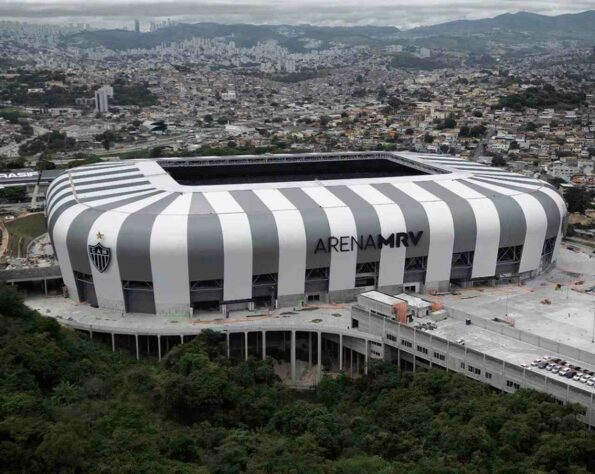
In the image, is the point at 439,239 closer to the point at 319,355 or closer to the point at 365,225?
the point at 365,225

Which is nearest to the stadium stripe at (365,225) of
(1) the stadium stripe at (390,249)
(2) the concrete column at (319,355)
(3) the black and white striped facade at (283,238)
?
(3) the black and white striped facade at (283,238)

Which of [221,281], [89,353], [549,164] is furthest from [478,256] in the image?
[549,164]

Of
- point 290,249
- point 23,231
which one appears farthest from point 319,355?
point 23,231

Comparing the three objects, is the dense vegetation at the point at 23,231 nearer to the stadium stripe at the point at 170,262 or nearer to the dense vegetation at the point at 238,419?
the stadium stripe at the point at 170,262

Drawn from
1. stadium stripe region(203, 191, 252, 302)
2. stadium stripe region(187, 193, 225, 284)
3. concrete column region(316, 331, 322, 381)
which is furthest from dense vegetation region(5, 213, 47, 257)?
concrete column region(316, 331, 322, 381)

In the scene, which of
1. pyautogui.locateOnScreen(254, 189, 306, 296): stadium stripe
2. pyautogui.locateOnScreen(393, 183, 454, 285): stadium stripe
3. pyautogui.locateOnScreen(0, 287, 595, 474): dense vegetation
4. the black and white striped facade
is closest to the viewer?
pyautogui.locateOnScreen(0, 287, 595, 474): dense vegetation

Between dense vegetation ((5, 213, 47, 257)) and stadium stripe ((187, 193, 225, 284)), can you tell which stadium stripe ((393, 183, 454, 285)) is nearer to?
stadium stripe ((187, 193, 225, 284))
